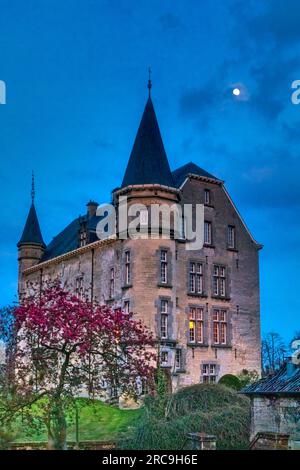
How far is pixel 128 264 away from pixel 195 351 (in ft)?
21.1

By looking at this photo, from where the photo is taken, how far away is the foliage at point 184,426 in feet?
64.0

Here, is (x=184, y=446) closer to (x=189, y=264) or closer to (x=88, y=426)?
(x=88, y=426)

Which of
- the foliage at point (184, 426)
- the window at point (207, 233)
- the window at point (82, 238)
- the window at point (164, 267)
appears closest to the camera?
the foliage at point (184, 426)

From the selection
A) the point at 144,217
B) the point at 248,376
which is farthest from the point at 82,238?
the point at 248,376

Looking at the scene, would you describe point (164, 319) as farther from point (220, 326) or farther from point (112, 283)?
point (220, 326)

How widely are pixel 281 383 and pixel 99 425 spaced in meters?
13.7

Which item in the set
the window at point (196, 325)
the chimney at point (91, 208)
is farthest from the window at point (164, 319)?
the chimney at point (91, 208)

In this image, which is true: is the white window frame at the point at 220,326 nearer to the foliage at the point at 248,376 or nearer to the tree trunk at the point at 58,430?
the foliage at the point at 248,376

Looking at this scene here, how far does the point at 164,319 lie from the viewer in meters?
37.2

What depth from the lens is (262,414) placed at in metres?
18.4

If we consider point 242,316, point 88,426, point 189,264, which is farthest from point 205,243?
point 88,426

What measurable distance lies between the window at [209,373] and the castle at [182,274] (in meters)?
0.06
